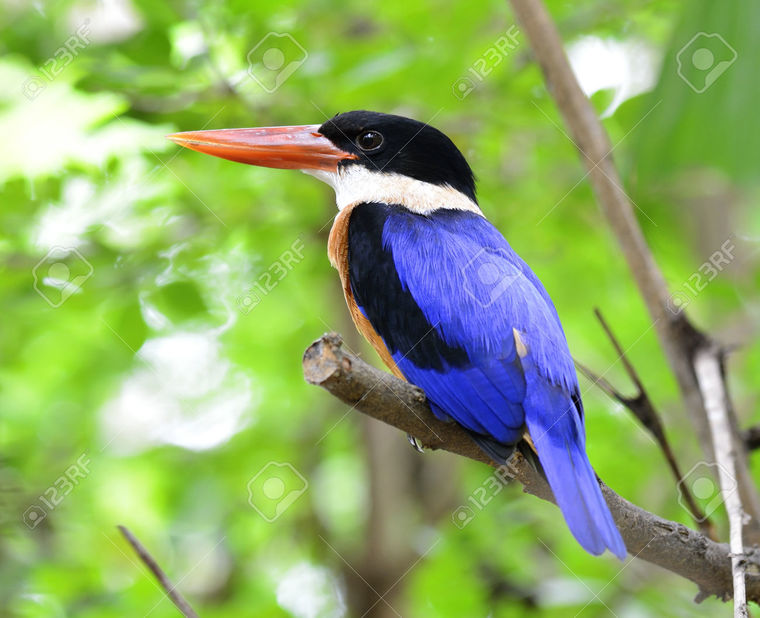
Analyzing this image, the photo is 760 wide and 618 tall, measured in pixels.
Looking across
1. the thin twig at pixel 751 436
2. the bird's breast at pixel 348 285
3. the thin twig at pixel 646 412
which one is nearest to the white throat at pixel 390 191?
the bird's breast at pixel 348 285

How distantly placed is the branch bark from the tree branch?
0.49 metres

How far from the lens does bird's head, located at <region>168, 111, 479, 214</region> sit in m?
2.82

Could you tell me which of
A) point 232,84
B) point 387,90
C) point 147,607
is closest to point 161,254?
point 232,84

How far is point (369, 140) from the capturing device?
2.99m

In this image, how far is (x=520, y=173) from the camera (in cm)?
414

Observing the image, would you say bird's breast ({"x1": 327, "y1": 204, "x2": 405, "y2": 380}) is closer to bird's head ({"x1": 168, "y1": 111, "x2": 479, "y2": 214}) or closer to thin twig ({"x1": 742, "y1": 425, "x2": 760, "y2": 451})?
bird's head ({"x1": 168, "y1": 111, "x2": 479, "y2": 214})

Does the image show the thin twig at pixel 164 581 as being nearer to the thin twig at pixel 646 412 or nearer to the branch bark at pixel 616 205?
the thin twig at pixel 646 412

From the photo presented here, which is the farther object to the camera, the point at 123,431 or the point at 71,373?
the point at 123,431

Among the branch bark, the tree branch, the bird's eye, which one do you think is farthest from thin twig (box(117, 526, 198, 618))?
the bird's eye

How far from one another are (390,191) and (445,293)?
70cm

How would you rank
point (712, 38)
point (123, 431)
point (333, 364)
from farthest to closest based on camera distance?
point (123, 431) → point (712, 38) → point (333, 364)

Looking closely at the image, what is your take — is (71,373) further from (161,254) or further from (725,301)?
(725,301)

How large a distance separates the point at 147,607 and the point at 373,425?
1530mm

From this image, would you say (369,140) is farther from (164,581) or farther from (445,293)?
(164,581)
